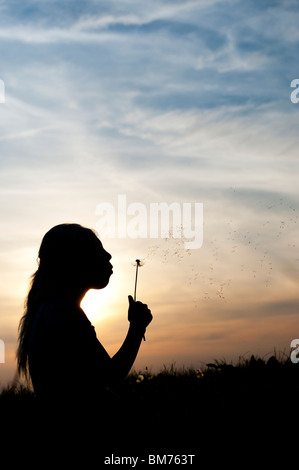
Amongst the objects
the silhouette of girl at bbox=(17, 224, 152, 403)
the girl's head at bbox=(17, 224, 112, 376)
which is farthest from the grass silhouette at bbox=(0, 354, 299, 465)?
the girl's head at bbox=(17, 224, 112, 376)

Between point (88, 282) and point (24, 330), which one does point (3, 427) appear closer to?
point (24, 330)

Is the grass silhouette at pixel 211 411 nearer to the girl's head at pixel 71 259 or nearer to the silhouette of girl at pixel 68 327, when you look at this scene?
the silhouette of girl at pixel 68 327

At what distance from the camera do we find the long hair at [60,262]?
4219 millimetres

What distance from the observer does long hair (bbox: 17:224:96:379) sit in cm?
422

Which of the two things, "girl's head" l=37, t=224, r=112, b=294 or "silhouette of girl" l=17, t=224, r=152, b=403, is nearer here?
"silhouette of girl" l=17, t=224, r=152, b=403

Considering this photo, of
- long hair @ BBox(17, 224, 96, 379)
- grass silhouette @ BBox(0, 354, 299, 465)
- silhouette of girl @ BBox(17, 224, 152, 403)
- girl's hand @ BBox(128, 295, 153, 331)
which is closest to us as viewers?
silhouette of girl @ BBox(17, 224, 152, 403)

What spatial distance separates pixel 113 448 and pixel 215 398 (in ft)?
5.55

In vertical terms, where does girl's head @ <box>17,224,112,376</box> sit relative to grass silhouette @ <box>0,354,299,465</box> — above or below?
above

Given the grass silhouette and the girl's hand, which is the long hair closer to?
the girl's hand

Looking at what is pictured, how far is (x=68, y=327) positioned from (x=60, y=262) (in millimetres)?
583

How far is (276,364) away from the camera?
294 inches

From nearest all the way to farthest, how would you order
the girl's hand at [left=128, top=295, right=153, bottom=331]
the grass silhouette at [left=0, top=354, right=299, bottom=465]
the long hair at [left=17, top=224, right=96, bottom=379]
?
1. the long hair at [left=17, top=224, right=96, bottom=379]
2. the girl's hand at [left=128, top=295, right=153, bottom=331]
3. the grass silhouette at [left=0, top=354, right=299, bottom=465]

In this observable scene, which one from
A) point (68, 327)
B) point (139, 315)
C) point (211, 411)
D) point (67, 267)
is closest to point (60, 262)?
point (67, 267)
